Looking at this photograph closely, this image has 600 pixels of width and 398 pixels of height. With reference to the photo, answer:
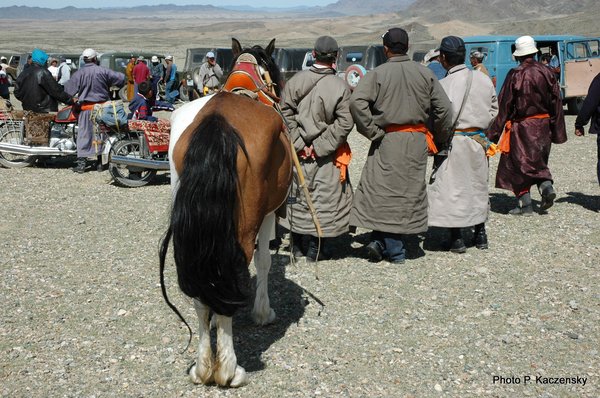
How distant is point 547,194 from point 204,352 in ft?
16.0

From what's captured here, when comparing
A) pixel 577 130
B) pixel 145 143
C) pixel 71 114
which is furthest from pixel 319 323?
pixel 71 114

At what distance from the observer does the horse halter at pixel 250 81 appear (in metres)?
4.41

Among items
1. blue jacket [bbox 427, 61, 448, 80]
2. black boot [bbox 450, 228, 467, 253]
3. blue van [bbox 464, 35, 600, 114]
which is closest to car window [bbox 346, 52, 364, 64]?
blue van [bbox 464, 35, 600, 114]

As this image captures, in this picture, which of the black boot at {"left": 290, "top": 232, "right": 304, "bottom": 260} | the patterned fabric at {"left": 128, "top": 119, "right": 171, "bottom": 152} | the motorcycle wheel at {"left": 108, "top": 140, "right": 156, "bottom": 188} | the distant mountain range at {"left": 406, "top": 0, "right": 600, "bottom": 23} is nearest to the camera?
the black boot at {"left": 290, "top": 232, "right": 304, "bottom": 260}

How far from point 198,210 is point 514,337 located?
2334mm

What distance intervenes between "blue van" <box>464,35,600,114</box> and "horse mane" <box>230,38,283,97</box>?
11664 millimetres

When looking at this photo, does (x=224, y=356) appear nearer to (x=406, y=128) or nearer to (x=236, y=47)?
(x=236, y=47)

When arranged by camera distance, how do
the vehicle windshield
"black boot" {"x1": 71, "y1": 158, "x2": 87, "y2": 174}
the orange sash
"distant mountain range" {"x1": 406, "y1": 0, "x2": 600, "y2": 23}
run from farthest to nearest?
"distant mountain range" {"x1": 406, "y1": 0, "x2": 600, "y2": 23} < the vehicle windshield < "black boot" {"x1": 71, "y1": 158, "x2": 87, "y2": 174} < the orange sash

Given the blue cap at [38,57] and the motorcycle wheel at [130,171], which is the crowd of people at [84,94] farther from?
the motorcycle wheel at [130,171]

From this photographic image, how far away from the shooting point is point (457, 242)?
6105mm

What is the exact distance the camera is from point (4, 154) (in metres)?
11.1

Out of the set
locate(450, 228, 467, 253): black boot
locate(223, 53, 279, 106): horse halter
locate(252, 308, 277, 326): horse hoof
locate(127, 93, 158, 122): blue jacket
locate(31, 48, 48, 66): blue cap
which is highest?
locate(223, 53, 279, 106): horse halter

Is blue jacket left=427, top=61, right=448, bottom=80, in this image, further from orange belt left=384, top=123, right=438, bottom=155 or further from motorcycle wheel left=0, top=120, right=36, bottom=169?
motorcycle wheel left=0, top=120, right=36, bottom=169

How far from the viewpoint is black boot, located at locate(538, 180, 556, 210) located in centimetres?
720
